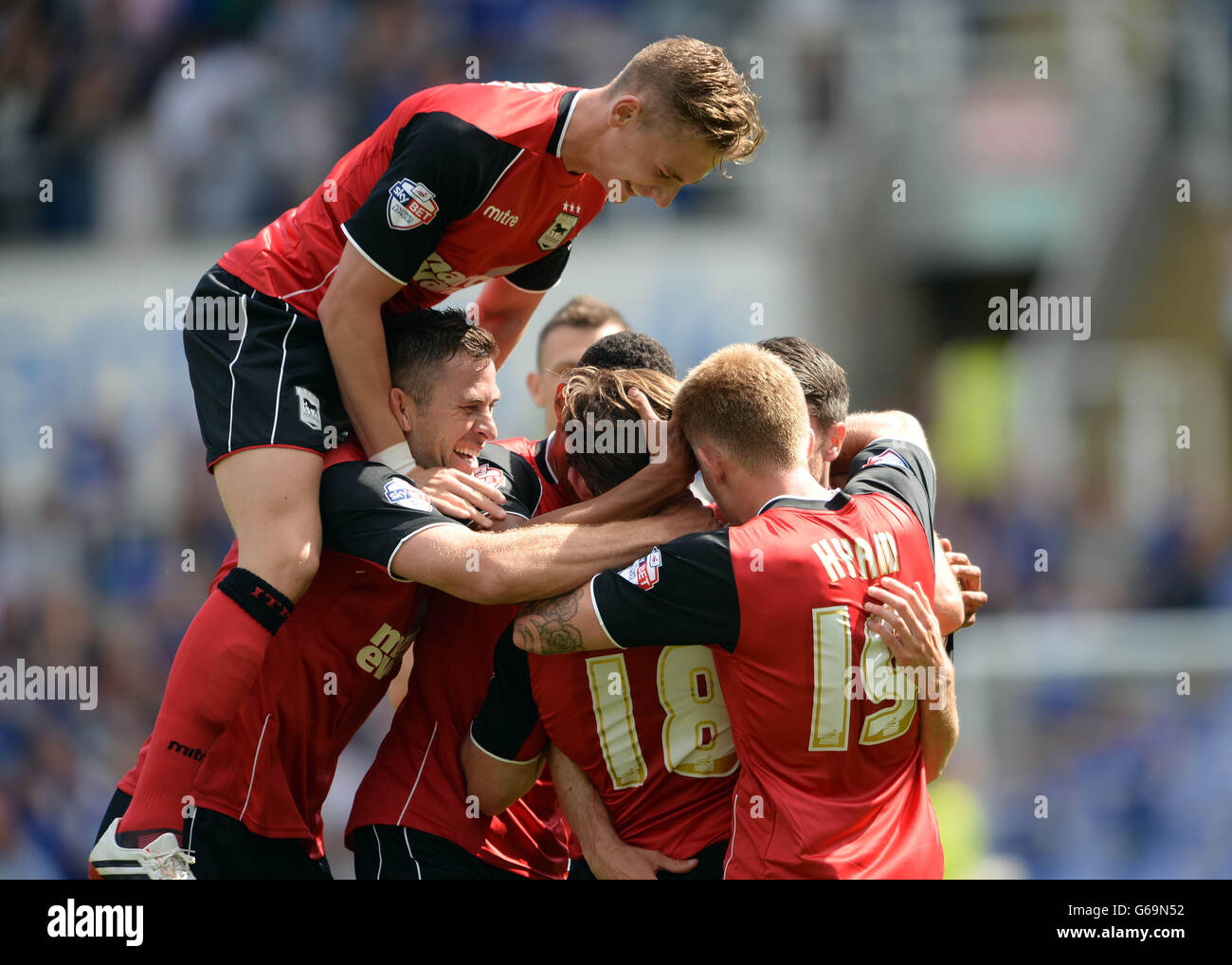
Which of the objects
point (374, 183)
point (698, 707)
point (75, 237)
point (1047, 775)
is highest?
point (75, 237)

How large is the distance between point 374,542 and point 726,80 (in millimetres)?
1600

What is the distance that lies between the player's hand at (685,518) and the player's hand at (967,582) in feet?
2.57

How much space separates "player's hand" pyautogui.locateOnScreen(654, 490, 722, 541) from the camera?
3.35 metres

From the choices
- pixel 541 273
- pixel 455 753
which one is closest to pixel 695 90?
pixel 541 273

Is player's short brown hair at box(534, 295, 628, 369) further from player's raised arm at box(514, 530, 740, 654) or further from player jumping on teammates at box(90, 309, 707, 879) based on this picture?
player's raised arm at box(514, 530, 740, 654)

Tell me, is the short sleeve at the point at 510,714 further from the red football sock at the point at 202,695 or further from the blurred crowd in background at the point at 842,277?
the blurred crowd in background at the point at 842,277

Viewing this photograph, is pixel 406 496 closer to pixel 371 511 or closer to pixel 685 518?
pixel 371 511

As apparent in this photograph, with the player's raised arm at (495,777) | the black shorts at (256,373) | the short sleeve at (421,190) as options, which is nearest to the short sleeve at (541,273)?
the short sleeve at (421,190)

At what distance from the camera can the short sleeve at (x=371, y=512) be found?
3.46 meters

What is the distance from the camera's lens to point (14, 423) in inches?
419

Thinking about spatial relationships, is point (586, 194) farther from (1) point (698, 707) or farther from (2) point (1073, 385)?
(2) point (1073, 385)

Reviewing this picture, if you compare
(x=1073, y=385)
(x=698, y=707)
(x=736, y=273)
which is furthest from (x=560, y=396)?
(x=1073, y=385)

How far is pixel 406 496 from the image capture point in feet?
11.6

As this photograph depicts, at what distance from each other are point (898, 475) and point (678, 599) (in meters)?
0.76
